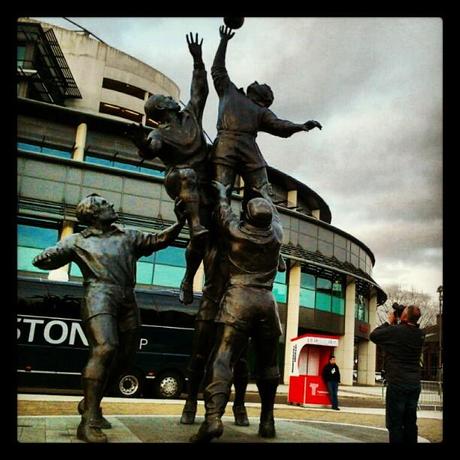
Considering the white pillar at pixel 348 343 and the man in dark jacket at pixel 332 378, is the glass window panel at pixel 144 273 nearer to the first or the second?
the man in dark jacket at pixel 332 378

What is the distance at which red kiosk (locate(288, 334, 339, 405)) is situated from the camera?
1645 cm

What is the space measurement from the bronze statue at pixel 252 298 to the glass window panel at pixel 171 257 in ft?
69.2

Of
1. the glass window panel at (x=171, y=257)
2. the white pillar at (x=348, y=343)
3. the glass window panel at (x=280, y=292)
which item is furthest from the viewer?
the white pillar at (x=348, y=343)

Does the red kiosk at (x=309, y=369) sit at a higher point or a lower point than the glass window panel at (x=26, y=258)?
lower

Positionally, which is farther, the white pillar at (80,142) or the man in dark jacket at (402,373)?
the white pillar at (80,142)

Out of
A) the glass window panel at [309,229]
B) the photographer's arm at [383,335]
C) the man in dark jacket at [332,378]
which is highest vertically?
the glass window panel at [309,229]

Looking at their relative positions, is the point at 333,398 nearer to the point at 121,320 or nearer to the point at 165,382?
the point at 165,382

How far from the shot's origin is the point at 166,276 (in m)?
26.4

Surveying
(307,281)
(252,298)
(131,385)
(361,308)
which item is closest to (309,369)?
(131,385)

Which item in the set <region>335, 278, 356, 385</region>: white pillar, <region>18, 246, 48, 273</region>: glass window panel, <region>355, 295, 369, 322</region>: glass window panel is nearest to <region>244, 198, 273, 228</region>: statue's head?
<region>18, 246, 48, 273</region>: glass window panel

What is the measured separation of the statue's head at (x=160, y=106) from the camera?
614 centimetres

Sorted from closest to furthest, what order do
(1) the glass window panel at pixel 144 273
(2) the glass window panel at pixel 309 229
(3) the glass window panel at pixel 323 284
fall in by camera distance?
(1) the glass window panel at pixel 144 273
(2) the glass window panel at pixel 309 229
(3) the glass window panel at pixel 323 284

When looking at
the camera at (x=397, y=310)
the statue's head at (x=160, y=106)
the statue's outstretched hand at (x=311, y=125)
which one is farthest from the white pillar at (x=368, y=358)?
the statue's head at (x=160, y=106)

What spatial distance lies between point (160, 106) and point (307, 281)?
28031 mm
